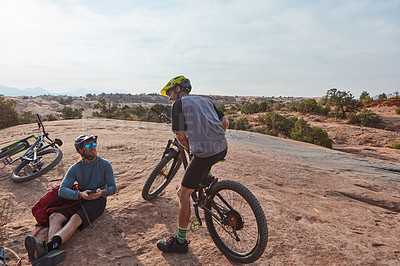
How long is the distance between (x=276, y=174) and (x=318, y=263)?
433 centimetres

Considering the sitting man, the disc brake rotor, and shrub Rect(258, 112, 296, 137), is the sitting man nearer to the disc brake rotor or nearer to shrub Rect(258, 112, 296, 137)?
the disc brake rotor

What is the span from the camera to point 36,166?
5879mm

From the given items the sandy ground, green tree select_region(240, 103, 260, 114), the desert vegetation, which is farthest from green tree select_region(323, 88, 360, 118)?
the sandy ground

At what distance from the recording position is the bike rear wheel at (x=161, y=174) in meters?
4.13

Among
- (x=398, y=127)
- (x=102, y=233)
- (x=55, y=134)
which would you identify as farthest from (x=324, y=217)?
(x=398, y=127)

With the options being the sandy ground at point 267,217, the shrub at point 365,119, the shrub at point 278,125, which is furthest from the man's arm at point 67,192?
the shrub at point 365,119

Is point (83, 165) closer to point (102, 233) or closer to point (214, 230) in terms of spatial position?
point (102, 233)

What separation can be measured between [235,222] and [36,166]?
18.5 ft

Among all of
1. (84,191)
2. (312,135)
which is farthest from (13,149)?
(312,135)

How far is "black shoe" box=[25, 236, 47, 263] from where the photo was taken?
2600 mm

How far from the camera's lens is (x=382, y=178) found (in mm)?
8211

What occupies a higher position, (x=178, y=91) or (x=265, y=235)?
(x=178, y=91)

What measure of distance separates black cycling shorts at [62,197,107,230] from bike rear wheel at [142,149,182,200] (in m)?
0.82

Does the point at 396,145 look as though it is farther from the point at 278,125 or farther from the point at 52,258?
the point at 52,258
